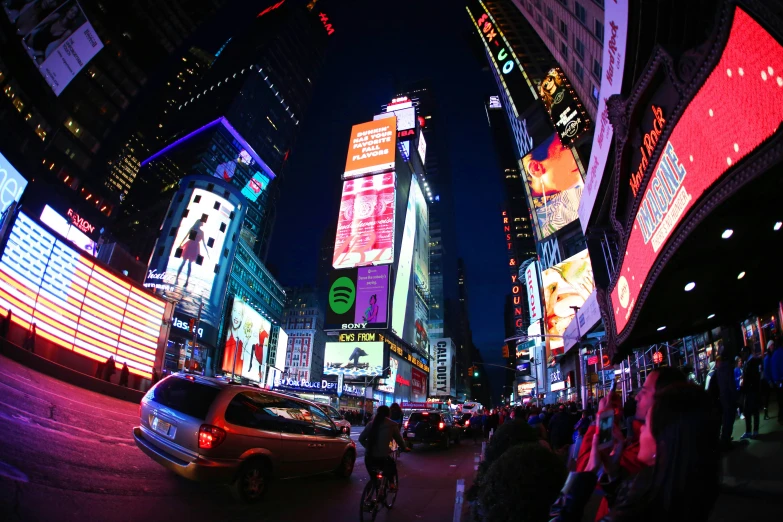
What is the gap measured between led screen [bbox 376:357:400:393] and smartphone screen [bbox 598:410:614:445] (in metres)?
71.9

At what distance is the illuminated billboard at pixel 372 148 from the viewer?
7956cm

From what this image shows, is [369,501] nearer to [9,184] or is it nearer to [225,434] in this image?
[225,434]

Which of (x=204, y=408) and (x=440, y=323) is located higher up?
(x=440, y=323)

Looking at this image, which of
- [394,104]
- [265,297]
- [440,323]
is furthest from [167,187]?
[440,323]

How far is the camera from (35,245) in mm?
20281

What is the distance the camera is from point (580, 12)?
84.6 ft

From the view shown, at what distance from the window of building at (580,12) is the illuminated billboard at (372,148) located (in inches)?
2101

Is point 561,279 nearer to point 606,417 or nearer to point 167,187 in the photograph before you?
point 606,417

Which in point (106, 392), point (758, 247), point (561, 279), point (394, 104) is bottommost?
point (106, 392)

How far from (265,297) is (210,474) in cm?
9430

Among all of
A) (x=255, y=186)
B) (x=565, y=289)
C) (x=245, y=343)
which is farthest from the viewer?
(x=255, y=186)

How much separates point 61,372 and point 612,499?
76.1 ft

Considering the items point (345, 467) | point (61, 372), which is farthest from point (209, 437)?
point (61, 372)

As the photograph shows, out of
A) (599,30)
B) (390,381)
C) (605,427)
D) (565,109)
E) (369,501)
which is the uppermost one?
(565,109)
